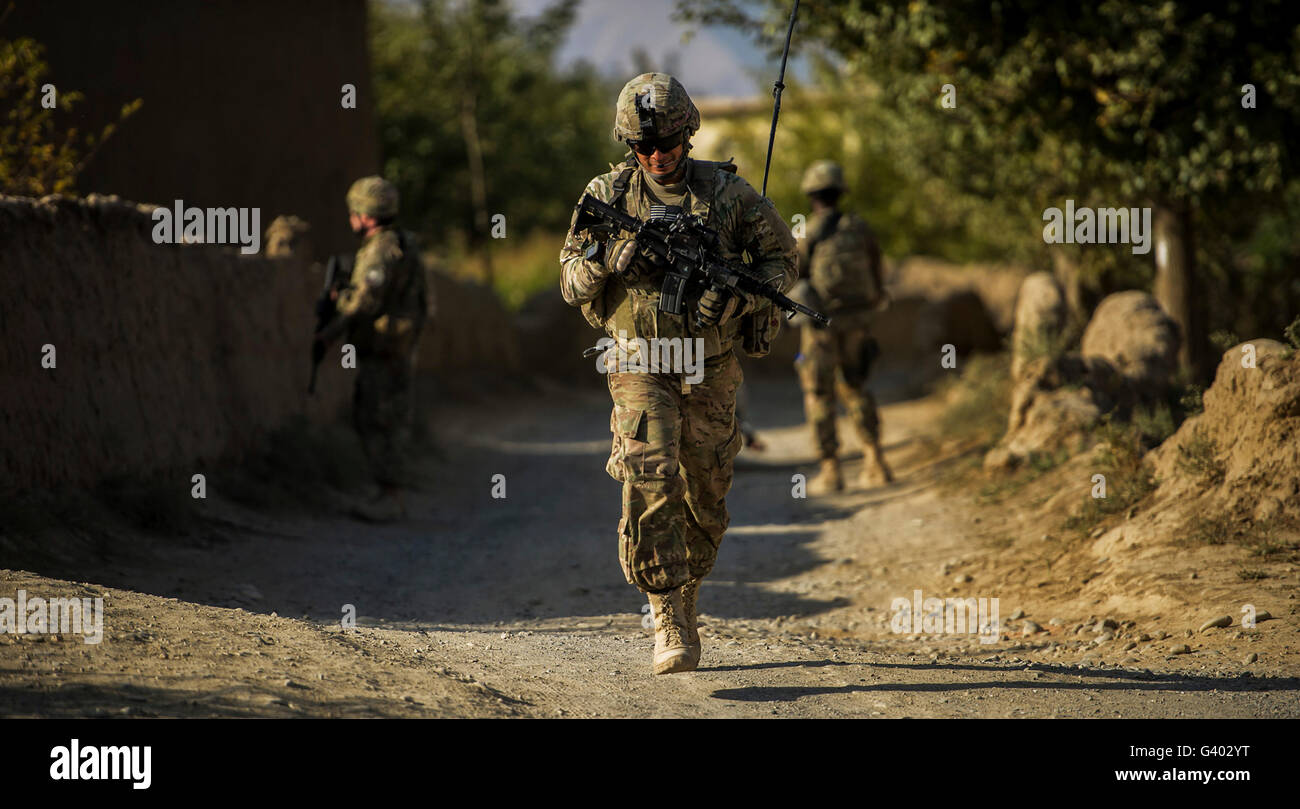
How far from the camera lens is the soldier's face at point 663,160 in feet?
14.9

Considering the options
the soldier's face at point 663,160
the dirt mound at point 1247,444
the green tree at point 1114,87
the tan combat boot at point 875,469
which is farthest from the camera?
the tan combat boot at point 875,469

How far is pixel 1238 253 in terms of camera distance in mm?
14531

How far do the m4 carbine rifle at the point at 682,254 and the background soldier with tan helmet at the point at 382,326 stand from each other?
3.57 metres

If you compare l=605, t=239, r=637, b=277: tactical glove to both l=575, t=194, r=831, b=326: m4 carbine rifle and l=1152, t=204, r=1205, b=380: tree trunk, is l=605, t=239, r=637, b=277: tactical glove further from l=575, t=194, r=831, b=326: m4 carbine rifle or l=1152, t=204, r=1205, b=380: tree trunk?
l=1152, t=204, r=1205, b=380: tree trunk

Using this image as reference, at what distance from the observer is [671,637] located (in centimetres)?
447

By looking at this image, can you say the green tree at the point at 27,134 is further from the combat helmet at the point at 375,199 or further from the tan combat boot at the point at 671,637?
the tan combat boot at the point at 671,637

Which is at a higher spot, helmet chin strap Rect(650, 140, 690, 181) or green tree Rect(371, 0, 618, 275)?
green tree Rect(371, 0, 618, 275)

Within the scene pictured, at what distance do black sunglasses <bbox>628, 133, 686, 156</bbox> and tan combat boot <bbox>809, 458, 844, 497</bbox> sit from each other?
507 centimetres

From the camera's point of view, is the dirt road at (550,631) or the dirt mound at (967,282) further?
the dirt mound at (967,282)

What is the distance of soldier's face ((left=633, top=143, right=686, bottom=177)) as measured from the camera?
4.55m

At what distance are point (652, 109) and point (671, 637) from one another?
1820 millimetres

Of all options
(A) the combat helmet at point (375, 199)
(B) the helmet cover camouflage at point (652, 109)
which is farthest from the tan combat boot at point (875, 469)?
(B) the helmet cover camouflage at point (652, 109)

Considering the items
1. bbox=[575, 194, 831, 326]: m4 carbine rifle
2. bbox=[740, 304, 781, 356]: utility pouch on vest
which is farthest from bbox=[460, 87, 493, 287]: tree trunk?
bbox=[575, 194, 831, 326]: m4 carbine rifle
